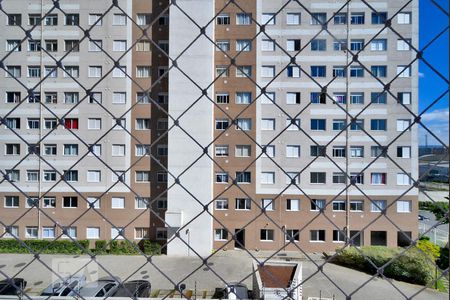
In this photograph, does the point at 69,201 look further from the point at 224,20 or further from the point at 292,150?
the point at 224,20

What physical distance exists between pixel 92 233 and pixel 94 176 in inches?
38.8

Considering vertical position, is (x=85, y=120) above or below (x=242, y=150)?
above

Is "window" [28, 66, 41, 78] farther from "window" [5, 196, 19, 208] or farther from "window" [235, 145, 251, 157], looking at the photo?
"window" [235, 145, 251, 157]

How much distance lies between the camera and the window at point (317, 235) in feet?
17.4

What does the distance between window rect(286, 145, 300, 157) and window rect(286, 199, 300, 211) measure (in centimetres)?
78

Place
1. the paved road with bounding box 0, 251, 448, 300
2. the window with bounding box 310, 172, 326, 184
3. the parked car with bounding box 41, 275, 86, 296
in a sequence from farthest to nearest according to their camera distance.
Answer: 1. the window with bounding box 310, 172, 326, 184
2. the paved road with bounding box 0, 251, 448, 300
3. the parked car with bounding box 41, 275, 86, 296

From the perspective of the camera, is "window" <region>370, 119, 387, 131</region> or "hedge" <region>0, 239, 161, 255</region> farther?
"window" <region>370, 119, 387, 131</region>

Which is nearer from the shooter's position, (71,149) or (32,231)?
(71,149)

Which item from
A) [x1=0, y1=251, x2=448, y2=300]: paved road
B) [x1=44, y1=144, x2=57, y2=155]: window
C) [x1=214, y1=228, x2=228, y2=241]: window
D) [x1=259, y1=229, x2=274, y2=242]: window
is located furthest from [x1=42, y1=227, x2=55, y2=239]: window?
[x1=259, y1=229, x2=274, y2=242]: window

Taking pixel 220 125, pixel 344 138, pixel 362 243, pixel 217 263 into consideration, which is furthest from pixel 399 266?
pixel 220 125

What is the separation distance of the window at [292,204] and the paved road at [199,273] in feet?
2.78

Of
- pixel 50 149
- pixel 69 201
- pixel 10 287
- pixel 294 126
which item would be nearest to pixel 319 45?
pixel 294 126

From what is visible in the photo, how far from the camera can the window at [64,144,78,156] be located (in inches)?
202

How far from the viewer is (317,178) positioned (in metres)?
5.23
